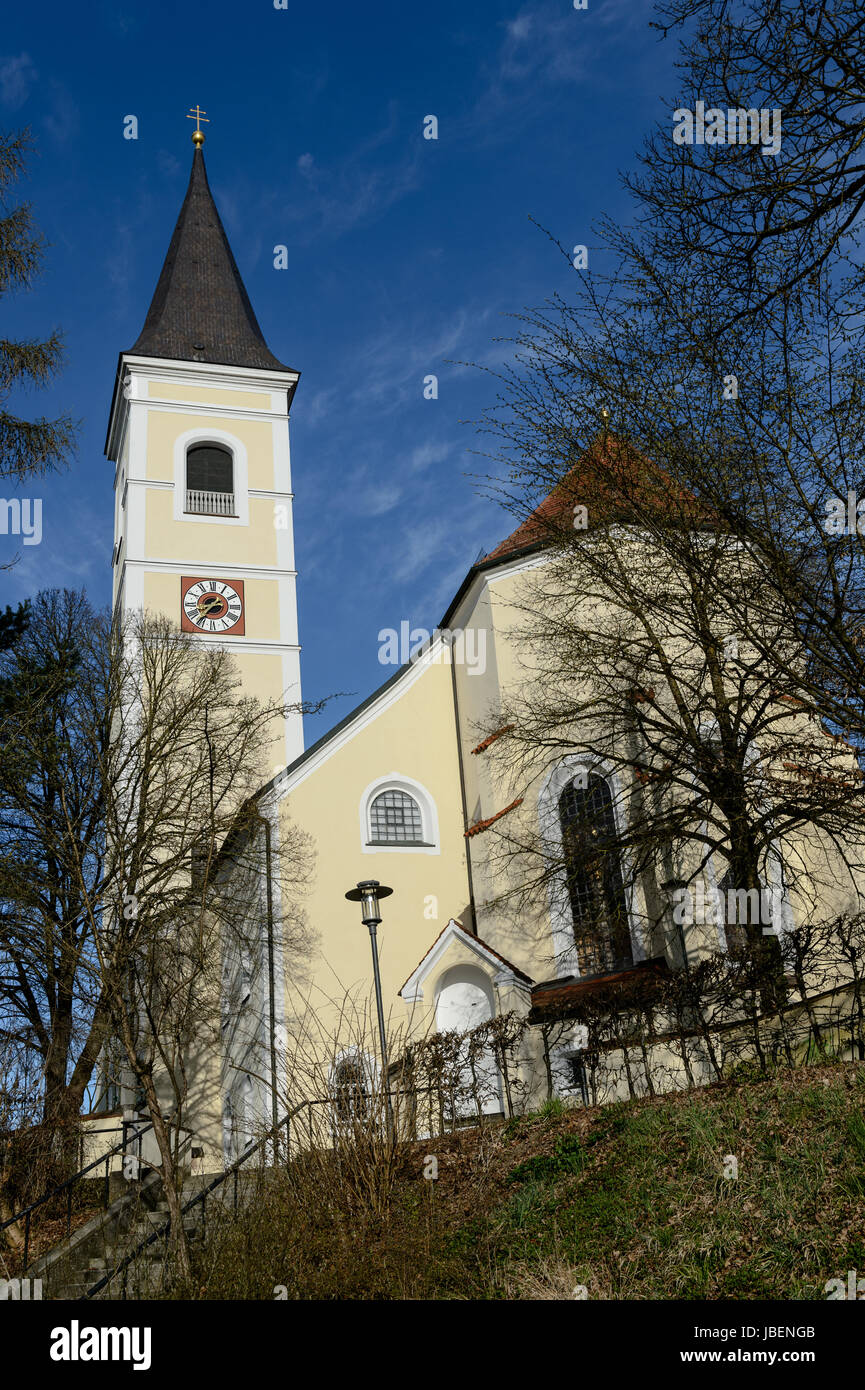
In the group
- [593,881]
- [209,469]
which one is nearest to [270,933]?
[593,881]

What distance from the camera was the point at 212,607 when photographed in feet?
101

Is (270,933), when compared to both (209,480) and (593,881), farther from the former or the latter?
(209,480)

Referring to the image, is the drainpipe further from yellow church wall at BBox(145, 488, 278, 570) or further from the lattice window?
the lattice window

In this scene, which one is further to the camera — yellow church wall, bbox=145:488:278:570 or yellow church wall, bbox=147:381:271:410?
yellow church wall, bbox=147:381:271:410

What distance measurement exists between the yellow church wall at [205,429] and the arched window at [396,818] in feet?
43.7

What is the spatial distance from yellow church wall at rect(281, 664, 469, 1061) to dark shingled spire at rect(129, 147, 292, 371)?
50.7 feet

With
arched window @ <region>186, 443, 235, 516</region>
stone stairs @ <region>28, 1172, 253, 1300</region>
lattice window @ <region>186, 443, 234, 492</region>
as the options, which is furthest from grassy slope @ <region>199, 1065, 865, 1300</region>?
lattice window @ <region>186, 443, 234, 492</region>

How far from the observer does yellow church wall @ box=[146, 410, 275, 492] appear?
32375mm

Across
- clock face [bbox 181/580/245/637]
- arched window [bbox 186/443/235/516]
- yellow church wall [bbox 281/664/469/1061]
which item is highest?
arched window [bbox 186/443/235/516]

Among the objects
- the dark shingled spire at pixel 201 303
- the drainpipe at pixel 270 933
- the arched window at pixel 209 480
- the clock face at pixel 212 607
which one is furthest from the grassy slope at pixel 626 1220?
the dark shingled spire at pixel 201 303

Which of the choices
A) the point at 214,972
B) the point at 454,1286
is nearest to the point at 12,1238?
the point at 214,972

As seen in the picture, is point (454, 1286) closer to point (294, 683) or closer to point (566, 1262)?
point (566, 1262)

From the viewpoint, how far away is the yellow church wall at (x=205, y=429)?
106ft

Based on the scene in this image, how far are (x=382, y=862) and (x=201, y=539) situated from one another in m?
13.0
